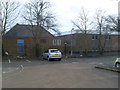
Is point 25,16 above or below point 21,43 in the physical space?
above

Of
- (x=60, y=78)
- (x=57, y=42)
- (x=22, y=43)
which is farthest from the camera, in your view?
(x=57, y=42)

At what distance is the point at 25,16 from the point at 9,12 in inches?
103

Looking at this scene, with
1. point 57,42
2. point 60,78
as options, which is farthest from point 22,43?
point 60,78

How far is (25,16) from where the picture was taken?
82.6 ft

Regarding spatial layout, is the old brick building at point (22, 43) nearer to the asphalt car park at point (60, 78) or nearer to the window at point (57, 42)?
the window at point (57, 42)

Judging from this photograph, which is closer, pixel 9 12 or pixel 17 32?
pixel 9 12

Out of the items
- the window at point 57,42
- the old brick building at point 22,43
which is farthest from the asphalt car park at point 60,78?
the window at point 57,42

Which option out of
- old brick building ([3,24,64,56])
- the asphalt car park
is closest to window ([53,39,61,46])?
old brick building ([3,24,64,56])

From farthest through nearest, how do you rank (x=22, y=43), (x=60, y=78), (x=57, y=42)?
(x=57, y=42)
(x=22, y=43)
(x=60, y=78)

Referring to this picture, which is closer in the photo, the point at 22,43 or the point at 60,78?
the point at 60,78

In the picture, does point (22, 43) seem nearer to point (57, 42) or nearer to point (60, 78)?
point (57, 42)

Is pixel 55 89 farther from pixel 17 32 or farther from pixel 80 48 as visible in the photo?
pixel 17 32

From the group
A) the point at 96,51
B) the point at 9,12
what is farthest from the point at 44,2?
the point at 96,51

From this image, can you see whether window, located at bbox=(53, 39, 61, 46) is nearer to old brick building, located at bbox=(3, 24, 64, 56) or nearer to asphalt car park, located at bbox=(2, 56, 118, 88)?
old brick building, located at bbox=(3, 24, 64, 56)
